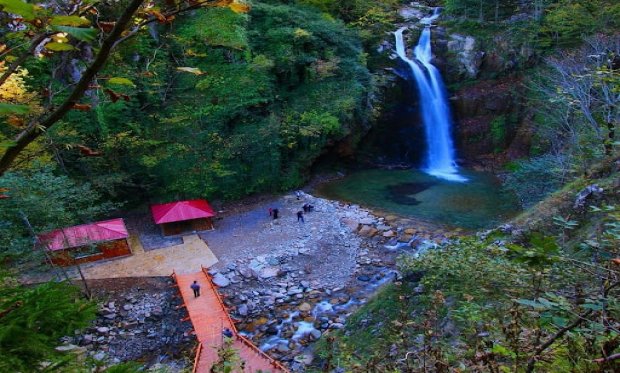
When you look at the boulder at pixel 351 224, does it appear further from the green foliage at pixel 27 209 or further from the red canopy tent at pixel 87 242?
the green foliage at pixel 27 209

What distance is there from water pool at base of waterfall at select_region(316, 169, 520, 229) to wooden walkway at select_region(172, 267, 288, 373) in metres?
7.88

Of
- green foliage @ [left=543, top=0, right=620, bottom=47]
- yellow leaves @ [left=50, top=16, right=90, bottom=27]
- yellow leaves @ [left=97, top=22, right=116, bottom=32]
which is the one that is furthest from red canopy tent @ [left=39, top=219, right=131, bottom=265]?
green foliage @ [left=543, top=0, right=620, bottom=47]

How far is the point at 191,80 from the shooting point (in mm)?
17859

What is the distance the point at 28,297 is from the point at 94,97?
15717mm

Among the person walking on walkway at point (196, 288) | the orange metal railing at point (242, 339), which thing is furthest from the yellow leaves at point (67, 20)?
the person walking on walkway at point (196, 288)

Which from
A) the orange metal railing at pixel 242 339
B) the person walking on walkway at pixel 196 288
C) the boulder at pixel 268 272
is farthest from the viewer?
the boulder at pixel 268 272

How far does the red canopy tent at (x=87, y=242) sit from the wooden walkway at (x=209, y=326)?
2.63 meters

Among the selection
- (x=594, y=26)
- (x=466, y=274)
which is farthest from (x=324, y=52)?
(x=466, y=274)

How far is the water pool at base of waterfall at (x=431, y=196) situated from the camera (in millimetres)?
14789

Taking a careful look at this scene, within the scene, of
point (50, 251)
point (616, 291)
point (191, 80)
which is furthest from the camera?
point (191, 80)

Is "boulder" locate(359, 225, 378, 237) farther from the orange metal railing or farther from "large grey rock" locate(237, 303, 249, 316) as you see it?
the orange metal railing

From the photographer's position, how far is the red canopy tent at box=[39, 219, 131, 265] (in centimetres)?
1112

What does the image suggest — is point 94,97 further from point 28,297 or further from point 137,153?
point 28,297

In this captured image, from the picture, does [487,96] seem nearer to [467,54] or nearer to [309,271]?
[467,54]
